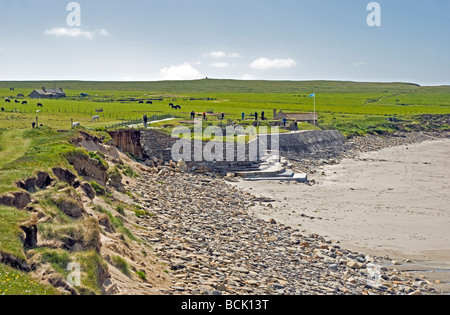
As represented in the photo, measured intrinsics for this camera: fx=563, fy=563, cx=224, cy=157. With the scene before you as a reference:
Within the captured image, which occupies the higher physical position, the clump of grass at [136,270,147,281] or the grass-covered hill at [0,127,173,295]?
the grass-covered hill at [0,127,173,295]

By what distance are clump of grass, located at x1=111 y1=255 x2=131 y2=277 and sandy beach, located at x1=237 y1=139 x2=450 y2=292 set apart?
9863mm

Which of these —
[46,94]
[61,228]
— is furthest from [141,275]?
[46,94]

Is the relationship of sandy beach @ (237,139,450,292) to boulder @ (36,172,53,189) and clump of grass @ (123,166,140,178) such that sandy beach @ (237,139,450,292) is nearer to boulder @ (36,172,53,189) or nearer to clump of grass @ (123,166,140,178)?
clump of grass @ (123,166,140,178)

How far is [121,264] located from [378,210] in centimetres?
1875

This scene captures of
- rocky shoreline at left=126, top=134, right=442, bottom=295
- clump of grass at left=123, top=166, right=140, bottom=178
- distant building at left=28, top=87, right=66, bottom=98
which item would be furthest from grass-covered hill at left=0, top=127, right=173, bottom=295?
distant building at left=28, top=87, right=66, bottom=98

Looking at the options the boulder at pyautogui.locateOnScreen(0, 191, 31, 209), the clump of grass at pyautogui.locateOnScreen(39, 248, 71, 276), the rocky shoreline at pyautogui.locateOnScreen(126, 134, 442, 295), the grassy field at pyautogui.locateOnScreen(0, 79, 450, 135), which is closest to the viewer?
the clump of grass at pyautogui.locateOnScreen(39, 248, 71, 276)

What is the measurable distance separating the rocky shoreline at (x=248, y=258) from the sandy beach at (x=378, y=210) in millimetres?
1348

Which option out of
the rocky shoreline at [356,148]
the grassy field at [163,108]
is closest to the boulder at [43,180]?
the rocky shoreline at [356,148]

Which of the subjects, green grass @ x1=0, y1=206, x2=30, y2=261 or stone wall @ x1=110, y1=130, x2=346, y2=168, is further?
stone wall @ x1=110, y1=130, x2=346, y2=168

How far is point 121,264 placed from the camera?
46.5 feet

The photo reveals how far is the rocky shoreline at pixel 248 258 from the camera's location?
15.3 m

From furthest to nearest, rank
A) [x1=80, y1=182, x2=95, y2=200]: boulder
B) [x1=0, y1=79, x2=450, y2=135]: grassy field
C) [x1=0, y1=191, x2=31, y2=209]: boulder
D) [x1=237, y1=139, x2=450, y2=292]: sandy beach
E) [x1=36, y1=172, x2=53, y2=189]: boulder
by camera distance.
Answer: [x1=0, y1=79, x2=450, y2=135]: grassy field
[x1=237, y1=139, x2=450, y2=292]: sandy beach
[x1=80, y1=182, x2=95, y2=200]: boulder
[x1=36, y1=172, x2=53, y2=189]: boulder
[x1=0, y1=191, x2=31, y2=209]: boulder

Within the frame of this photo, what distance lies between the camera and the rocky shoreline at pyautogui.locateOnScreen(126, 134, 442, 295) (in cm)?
1531

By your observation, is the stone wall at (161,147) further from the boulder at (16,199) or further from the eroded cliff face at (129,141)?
the boulder at (16,199)
